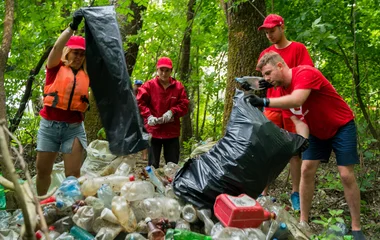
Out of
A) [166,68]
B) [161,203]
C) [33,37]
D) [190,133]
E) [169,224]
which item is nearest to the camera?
[169,224]

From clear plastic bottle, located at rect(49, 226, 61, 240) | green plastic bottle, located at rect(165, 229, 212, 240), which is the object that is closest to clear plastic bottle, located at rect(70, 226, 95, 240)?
clear plastic bottle, located at rect(49, 226, 61, 240)

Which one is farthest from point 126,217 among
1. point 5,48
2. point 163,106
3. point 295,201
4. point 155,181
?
point 163,106

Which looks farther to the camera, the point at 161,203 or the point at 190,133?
the point at 190,133

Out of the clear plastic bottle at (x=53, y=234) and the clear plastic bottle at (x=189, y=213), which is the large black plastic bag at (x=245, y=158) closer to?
the clear plastic bottle at (x=189, y=213)

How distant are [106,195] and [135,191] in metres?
0.23

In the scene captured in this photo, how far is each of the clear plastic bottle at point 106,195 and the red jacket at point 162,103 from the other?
1441 millimetres

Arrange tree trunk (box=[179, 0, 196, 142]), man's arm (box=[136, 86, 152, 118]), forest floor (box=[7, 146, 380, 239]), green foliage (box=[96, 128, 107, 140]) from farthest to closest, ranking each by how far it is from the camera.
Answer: tree trunk (box=[179, 0, 196, 142]) < green foliage (box=[96, 128, 107, 140]) < man's arm (box=[136, 86, 152, 118]) < forest floor (box=[7, 146, 380, 239])

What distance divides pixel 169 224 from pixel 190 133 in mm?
6405

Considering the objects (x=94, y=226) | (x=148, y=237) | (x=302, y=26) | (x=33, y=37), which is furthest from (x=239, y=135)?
(x=33, y=37)

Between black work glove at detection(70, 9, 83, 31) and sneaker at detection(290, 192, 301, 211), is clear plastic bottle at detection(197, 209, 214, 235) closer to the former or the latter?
sneaker at detection(290, 192, 301, 211)

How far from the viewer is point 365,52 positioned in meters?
5.57

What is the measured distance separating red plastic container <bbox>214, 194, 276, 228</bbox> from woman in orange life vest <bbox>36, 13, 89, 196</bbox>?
1.38 m

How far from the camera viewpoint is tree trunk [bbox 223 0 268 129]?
456 centimetres

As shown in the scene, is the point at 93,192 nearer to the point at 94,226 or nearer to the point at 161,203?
the point at 94,226
